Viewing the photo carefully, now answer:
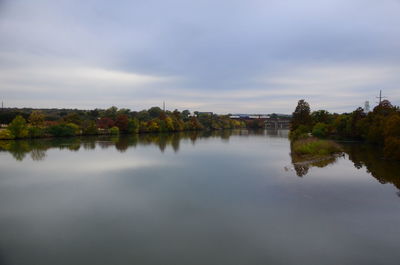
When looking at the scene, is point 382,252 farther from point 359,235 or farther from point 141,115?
point 141,115

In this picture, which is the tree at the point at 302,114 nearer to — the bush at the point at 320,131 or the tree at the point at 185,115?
the bush at the point at 320,131

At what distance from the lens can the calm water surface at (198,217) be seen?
4531mm

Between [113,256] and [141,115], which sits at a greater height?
[141,115]

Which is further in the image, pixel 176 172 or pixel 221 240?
pixel 176 172

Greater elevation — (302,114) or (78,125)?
(302,114)

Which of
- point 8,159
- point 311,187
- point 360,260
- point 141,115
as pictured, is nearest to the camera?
point 360,260

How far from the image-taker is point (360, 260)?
435 cm

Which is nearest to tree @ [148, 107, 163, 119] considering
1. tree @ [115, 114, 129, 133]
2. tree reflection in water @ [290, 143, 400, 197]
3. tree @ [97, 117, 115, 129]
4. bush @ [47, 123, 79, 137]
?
tree @ [115, 114, 129, 133]

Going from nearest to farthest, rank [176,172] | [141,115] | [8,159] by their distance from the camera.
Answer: [176,172] → [8,159] → [141,115]

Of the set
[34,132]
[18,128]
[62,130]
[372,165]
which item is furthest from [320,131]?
[18,128]

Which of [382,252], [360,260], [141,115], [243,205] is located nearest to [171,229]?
[243,205]

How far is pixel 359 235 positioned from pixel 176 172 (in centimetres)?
686

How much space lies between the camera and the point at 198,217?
611 centimetres

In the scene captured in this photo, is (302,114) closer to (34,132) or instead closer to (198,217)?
(198,217)
